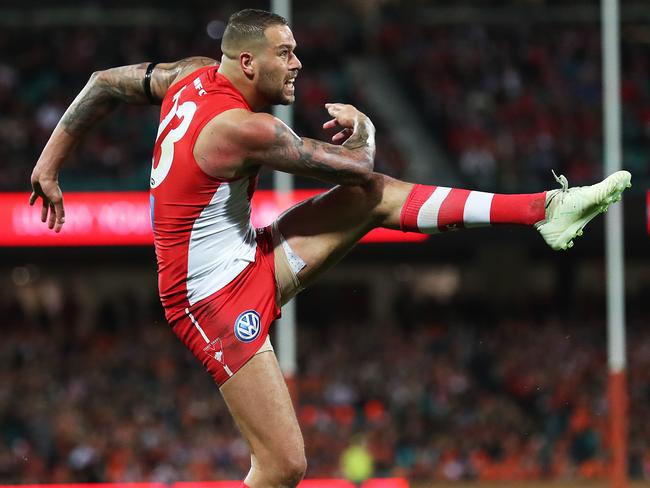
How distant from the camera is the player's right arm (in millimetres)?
3900

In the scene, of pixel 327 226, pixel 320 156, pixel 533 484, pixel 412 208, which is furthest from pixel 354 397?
pixel 320 156

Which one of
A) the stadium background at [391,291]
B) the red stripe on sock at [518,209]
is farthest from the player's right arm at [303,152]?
the stadium background at [391,291]

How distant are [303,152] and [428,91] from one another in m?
11.9

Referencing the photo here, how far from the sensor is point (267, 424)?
401 cm

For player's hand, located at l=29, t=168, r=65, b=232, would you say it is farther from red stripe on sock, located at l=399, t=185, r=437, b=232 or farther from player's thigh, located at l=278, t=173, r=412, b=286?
red stripe on sock, located at l=399, t=185, r=437, b=232

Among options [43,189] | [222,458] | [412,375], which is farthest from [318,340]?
[43,189]

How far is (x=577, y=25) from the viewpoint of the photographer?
57.3 feet

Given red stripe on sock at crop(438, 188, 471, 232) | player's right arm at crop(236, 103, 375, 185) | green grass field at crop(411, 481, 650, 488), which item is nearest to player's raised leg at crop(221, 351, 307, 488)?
player's right arm at crop(236, 103, 375, 185)

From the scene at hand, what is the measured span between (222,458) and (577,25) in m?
8.98

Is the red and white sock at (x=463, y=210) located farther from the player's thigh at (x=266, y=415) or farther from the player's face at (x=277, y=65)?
the player's thigh at (x=266, y=415)

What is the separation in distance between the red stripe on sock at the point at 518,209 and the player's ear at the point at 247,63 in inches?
37.2

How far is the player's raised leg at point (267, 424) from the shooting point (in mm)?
4008

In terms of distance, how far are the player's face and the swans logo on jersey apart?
75cm

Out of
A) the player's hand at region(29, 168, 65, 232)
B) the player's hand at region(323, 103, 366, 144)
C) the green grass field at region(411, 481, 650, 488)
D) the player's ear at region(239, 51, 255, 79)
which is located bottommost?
the green grass field at region(411, 481, 650, 488)
